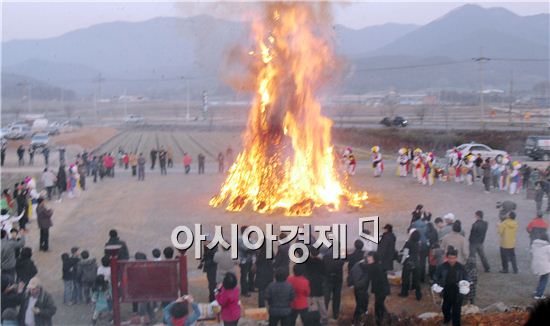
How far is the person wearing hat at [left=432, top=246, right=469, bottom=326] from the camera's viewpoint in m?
7.77

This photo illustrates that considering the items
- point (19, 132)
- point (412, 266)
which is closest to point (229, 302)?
Result: point (412, 266)

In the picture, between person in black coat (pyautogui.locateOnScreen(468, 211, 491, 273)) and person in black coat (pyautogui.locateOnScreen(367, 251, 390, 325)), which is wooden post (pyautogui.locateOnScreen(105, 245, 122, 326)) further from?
person in black coat (pyautogui.locateOnScreen(468, 211, 491, 273))

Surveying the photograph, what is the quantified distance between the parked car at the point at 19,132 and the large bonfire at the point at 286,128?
29.4m

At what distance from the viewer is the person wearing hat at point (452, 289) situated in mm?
7770

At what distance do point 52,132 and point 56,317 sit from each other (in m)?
42.6

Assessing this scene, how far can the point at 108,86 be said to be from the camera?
484ft

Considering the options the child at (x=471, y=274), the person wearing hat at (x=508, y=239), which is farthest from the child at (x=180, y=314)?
the person wearing hat at (x=508, y=239)

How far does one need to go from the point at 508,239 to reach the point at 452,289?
10.2 ft

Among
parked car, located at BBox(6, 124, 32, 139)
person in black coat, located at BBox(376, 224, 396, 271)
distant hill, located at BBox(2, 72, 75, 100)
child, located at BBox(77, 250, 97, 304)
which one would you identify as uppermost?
distant hill, located at BBox(2, 72, 75, 100)

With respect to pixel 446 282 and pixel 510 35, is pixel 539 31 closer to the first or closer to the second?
pixel 510 35

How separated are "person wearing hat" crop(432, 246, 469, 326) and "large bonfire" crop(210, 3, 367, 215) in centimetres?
845

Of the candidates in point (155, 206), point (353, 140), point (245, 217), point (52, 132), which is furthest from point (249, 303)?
point (52, 132)

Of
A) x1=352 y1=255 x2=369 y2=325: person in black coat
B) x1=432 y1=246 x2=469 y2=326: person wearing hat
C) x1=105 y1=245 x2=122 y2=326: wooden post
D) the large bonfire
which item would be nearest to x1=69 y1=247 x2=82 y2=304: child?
x1=105 y1=245 x2=122 y2=326: wooden post

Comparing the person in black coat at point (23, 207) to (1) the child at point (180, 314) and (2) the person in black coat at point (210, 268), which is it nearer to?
(2) the person in black coat at point (210, 268)
